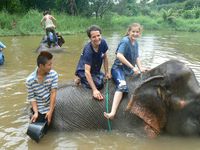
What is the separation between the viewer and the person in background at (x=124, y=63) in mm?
5281

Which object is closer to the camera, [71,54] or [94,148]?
[94,148]

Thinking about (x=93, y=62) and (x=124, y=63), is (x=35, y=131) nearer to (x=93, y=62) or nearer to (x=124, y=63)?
(x=93, y=62)

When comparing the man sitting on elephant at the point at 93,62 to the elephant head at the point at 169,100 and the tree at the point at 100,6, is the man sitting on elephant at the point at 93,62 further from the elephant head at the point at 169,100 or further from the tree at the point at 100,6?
the tree at the point at 100,6

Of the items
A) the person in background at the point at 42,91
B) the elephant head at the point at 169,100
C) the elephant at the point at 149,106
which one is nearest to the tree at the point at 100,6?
the elephant at the point at 149,106

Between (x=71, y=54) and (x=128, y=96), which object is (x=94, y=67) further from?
(x=71, y=54)

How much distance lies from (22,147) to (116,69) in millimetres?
1815

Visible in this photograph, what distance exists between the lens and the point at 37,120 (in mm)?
5207

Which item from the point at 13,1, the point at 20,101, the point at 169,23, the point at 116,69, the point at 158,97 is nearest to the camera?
the point at 158,97

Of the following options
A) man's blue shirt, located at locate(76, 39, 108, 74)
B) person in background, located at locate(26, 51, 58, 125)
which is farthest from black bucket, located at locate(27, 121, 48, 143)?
man's blue shirt, located at locate(76, 39, 108, 74)

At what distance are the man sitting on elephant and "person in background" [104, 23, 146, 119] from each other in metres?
0.22

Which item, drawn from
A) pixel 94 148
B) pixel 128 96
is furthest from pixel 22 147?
pixel 128 96

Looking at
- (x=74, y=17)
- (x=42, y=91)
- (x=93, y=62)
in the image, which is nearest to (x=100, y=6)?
(x=74, y=17)

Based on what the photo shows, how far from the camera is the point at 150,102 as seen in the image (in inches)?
194

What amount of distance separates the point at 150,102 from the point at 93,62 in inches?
45.4
